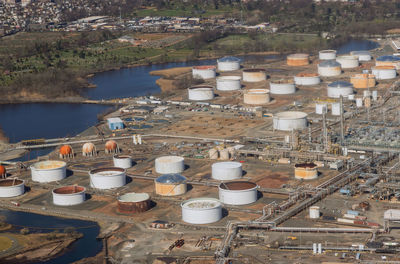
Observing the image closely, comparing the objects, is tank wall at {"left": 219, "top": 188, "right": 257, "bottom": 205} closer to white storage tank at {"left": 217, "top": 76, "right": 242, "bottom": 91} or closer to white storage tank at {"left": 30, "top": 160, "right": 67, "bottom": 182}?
white storage tank at {"left": 30, "top": 160, "right": 67, "bottom": 182}

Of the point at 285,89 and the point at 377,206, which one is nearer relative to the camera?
the point at 377,206

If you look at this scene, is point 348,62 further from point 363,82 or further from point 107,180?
point 107,180

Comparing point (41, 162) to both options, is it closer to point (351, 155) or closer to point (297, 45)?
point (351, 155)

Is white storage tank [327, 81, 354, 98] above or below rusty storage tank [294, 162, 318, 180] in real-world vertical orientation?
above

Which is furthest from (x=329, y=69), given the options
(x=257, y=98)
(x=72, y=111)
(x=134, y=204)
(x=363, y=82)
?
(x=134, y=204)

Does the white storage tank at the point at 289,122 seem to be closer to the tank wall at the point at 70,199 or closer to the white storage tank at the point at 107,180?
the white storage tank at the point at 107,180

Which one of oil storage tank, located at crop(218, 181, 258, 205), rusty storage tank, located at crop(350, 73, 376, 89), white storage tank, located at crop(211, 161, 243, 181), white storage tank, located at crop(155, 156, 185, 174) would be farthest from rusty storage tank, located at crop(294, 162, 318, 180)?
rusty storage tank, located at crop(350, 73, 376, 89)

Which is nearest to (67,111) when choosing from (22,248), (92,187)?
(92,187)
